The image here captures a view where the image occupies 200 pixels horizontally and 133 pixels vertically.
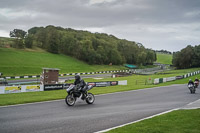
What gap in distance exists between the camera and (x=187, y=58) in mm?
97375

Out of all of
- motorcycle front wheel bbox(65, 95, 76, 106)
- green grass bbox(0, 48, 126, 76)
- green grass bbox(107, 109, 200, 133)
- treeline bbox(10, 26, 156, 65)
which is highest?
treeline bbox(10, 26, 156, 65)

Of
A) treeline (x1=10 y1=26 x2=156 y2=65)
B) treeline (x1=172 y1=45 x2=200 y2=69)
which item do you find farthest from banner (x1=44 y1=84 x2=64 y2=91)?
treeline (x1=172 y1=45 x2=200 y2=69)

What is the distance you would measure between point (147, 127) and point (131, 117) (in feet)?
8.09

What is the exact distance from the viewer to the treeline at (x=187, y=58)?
97500 mm

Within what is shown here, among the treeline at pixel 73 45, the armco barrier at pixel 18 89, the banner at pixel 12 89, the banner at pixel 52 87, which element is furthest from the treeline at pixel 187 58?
the banner at pixel 12 89

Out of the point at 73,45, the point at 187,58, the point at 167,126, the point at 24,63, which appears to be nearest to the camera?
the point at 167,126

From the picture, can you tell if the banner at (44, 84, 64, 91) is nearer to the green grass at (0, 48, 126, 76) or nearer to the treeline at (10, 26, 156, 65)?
the green grass at (0, 48, 126, 76)

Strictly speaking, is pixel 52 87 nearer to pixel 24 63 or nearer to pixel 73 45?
pixel 24 63

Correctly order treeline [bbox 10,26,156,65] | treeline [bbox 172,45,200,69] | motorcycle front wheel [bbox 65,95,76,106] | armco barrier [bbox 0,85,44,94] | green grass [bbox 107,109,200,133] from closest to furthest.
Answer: green grass [bbox 107,109,200,133] < motorcycle front wheel [bbox 65,95,76,106] < armco barrier [bbox 0,85,44,94] < treeline [bbox 10,26,156,65] < treeline [bbox 172,45,200,69]

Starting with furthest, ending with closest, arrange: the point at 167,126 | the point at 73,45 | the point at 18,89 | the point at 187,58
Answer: the point at 187,58
the point at 73,45
the point at 18,89
the point at 167,126

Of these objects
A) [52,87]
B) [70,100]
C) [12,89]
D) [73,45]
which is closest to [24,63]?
[73,45]

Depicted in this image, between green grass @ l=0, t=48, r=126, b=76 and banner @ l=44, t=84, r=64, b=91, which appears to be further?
green grass @ l=0, t=48, r=126, b=76

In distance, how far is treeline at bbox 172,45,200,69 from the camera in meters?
97.5

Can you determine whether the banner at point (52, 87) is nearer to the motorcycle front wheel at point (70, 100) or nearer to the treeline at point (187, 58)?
the motorcycle front wheel at point (70, 100)
